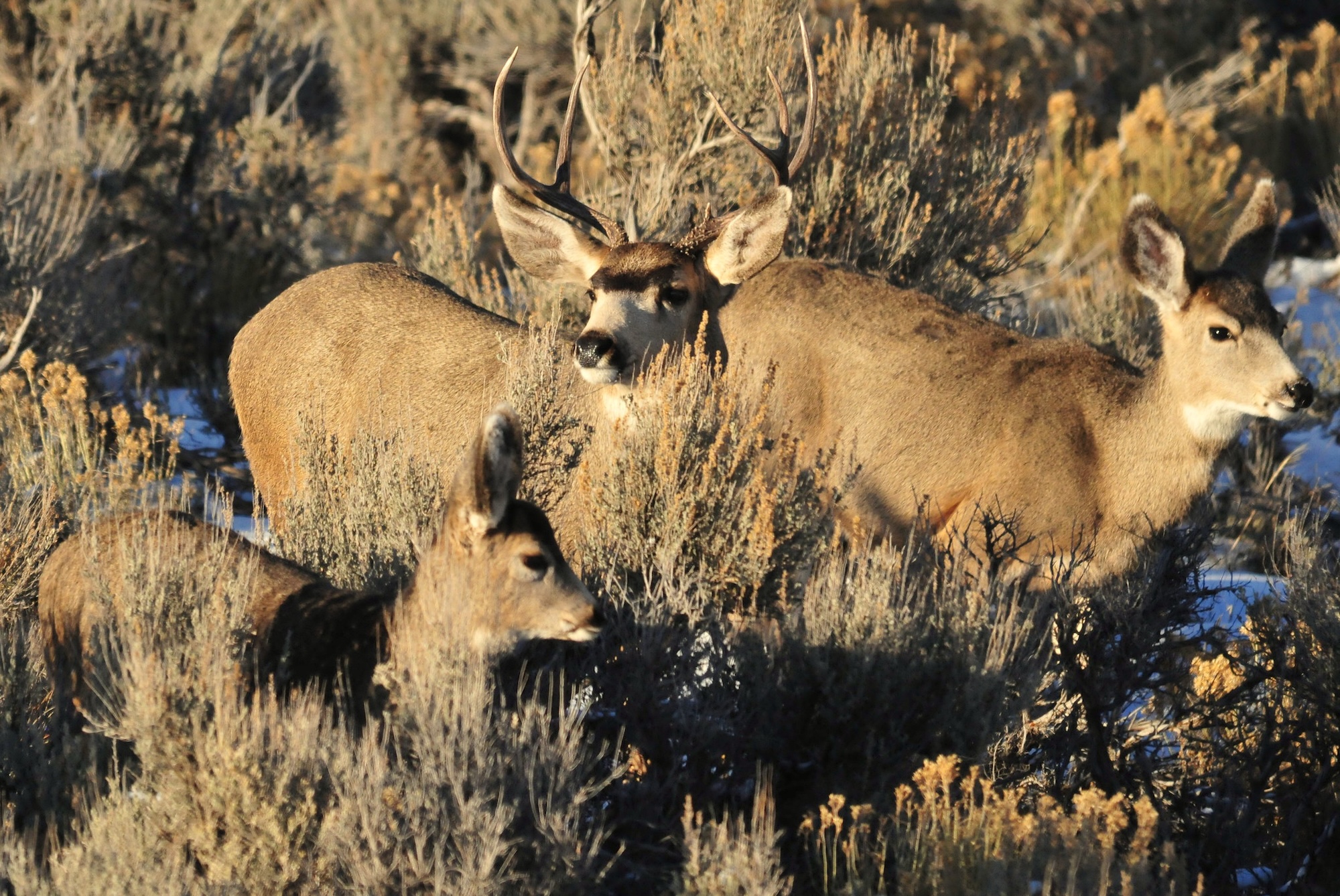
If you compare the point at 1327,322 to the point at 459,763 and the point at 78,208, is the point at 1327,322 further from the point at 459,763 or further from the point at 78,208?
the point at 459,763

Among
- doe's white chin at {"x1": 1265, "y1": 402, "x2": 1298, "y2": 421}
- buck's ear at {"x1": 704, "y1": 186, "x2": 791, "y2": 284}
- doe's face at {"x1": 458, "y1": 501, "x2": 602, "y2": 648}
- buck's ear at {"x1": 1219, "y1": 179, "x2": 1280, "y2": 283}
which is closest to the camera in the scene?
doe's face at {"x1": 458, "y1": 501, "x2": 602, "y2": 648}

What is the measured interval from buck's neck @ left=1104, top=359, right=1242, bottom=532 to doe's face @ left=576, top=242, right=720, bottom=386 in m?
1.93

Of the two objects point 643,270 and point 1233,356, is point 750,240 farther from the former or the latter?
point 1233,356

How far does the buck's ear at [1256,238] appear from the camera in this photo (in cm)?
709

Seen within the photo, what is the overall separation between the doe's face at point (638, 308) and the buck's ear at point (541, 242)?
27cm

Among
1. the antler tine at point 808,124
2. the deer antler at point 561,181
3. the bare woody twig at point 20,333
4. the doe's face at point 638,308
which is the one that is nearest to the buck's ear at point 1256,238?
the antler tine at point 808,124

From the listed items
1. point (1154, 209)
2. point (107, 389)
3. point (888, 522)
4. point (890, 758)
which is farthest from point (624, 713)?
point (107, 389)

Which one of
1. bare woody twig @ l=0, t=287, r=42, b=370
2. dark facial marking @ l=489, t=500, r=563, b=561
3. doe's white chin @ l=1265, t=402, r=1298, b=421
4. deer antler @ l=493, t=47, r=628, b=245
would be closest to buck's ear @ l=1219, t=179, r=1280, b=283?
doe's white chin @ l=1265, t=402, r=1298, b=421

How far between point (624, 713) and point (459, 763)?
909 mm

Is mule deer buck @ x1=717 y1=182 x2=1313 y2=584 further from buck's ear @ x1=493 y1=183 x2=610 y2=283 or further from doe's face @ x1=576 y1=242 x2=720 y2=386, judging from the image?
buck's ear @ x1=493 y1=183 x2=610 y2=283

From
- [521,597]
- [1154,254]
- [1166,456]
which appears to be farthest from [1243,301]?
[521,597]

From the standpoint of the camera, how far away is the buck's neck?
264 inches

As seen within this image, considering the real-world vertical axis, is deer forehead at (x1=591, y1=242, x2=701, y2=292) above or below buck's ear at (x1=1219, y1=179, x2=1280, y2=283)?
below

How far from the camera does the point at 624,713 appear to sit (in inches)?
178
